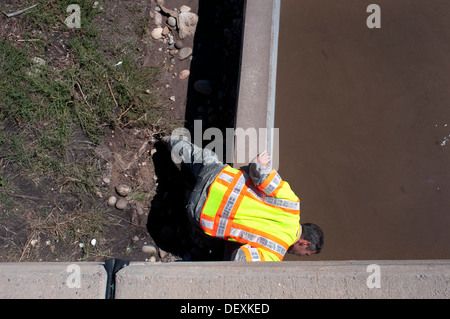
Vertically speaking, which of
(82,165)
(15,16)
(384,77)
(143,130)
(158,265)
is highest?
(15,16)

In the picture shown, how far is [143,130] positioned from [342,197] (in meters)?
1.85

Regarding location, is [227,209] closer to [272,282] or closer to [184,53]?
[272,282]

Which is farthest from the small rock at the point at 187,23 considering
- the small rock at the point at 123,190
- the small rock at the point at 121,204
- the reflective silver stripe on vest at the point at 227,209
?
the reflective silver stripe on vest at the point at 227,209

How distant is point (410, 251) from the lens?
11.0ft

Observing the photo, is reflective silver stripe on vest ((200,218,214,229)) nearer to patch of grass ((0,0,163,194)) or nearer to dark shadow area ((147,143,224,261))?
dark shadow area ((147,143,224,261))

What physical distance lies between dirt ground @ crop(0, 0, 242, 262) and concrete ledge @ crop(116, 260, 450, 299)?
0.95m

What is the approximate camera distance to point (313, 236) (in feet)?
9.94

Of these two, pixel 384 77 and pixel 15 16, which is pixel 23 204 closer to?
pixel 15 16

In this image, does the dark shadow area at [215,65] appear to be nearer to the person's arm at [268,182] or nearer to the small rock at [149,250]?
the person's arm at [268,182]

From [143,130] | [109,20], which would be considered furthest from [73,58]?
[143,130]

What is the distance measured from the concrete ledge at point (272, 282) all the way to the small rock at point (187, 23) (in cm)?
236

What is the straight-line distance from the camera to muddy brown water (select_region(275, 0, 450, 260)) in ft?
11.1

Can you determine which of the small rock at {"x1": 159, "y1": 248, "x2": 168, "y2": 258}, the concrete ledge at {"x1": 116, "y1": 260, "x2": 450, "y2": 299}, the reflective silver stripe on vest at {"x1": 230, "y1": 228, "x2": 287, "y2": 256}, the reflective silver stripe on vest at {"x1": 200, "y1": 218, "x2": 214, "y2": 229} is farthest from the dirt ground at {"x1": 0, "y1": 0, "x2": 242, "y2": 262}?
the concrete ledge at {"x1": 116, "y1": 260, "x2": 450, "y2": 299}

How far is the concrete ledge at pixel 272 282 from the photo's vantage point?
2.20 m
